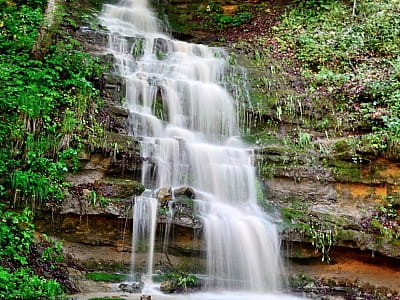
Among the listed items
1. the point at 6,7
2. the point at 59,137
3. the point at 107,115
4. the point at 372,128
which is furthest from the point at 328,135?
the point at 6,7

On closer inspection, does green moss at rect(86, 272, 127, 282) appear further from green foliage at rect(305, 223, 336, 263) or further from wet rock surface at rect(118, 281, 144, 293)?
green foliage at rect(305, 223, 336, 263)

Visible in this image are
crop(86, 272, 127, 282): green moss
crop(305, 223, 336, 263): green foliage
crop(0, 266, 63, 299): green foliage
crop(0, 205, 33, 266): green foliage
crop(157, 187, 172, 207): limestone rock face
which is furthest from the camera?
crop(305, 223, 336, 263): green foliage

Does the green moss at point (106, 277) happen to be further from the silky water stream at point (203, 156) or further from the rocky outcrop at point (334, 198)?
the rocky outcrop at point (334, 198)

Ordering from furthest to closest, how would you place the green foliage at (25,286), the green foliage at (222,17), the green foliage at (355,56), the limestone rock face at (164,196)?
the green foliage at (222,17) → the green foliage at (355,56) → the limestone rock face at (164,196) → the green foliage at (25,286)

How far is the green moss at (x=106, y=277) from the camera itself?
6148 millimetres

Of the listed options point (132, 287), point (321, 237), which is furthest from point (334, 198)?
point (132, 287)

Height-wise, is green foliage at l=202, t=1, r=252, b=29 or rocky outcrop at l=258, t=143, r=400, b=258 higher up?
green foliage at l=202, t=1, r=252, b=29

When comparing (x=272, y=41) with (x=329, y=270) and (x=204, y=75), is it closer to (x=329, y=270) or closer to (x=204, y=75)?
(x=204, y=75)


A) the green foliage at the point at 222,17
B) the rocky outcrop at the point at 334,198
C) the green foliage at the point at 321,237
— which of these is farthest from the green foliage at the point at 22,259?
the green foliage at the point at 222,17

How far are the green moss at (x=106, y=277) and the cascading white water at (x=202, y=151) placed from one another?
502mm

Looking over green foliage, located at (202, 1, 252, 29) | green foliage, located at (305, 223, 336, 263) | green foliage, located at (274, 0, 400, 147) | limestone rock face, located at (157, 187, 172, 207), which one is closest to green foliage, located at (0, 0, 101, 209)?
limestone rock face, located at (157, 187, 172, 207)

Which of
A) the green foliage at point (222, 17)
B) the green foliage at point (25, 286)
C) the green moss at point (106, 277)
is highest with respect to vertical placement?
the green foliage at point (222, 17)

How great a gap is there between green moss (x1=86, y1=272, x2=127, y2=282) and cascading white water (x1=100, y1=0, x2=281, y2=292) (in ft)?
1.65

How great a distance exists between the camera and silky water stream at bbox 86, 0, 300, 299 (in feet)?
21.7
